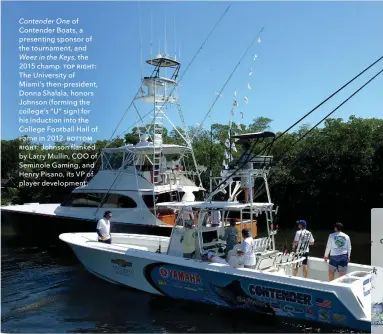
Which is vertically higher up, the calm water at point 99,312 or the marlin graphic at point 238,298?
the marlin graphic at point 238,298

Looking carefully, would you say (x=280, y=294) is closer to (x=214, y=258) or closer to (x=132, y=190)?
(x=214, y=258)

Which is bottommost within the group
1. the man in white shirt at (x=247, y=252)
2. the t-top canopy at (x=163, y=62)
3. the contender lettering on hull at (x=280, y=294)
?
the contender lettering on hull at (x=280, y=294)

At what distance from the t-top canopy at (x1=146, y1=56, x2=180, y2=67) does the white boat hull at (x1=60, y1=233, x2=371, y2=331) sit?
8969 mm

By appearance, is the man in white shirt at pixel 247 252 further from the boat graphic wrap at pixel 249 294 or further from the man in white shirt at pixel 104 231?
the man in white shirt at pixel 104 231

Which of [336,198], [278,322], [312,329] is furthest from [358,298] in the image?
[336,198]

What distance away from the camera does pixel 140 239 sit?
1100 centimetres

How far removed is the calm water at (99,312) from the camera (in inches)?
285

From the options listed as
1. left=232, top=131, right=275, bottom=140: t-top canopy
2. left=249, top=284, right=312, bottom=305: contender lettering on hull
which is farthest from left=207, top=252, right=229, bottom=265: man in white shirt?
left=232, top=131, right=275, bottom=140: t-top canopy

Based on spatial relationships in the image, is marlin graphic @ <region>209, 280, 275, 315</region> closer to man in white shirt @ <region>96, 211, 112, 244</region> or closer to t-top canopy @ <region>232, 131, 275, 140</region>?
t-top canopy @ <region>232, 131, 275, 140</region>

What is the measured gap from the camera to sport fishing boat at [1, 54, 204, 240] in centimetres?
1503

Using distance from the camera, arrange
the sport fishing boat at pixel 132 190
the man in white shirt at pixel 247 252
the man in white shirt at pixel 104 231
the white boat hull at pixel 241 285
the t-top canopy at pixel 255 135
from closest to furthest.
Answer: the white boat hull at pixel 241 285
the man in white shirt at pixel 247 252
the t-top canopy at pixel 255 135
the man in white shirt at pixel 104 231
the sport fishing boat at pixel 132 190

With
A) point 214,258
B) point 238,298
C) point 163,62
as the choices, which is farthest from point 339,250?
point 163,62

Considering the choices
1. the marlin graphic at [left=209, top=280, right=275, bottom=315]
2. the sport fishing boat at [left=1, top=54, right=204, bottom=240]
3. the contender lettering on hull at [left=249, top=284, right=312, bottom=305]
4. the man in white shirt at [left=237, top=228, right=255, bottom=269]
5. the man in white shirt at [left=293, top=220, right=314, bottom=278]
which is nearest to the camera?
the contender lettering on hull at [left=249, top=284, right=312, bottom=305]

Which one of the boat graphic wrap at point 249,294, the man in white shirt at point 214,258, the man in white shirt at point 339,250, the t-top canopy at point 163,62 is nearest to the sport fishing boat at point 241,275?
the boat graphic wrap at point 249,294
